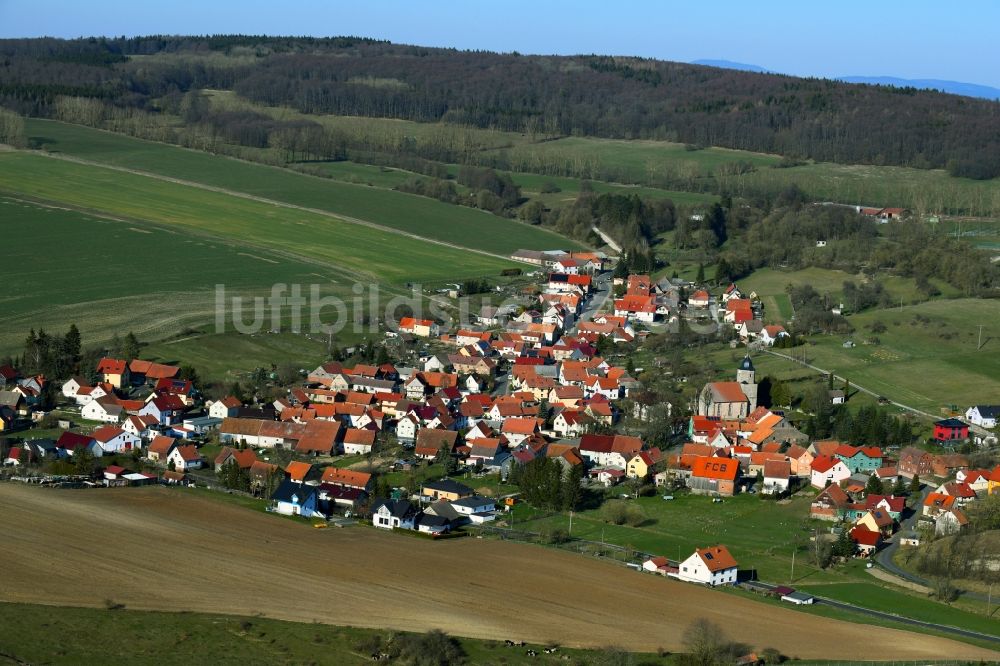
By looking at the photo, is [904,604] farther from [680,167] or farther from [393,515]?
[680,167]

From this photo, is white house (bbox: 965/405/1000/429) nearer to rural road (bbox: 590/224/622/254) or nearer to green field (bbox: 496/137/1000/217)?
rural road (bbox: 590/224/622/254)

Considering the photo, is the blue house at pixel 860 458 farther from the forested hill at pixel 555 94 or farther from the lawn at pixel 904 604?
the forested hill at pixel 555 94

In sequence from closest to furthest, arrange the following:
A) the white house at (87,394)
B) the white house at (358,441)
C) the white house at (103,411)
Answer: the white house at (358,441)
the white house at (103,411)
the white house at (87,394)

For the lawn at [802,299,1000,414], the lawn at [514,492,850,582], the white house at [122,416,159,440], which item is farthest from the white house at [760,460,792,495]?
the white house at [122,416,159,440]

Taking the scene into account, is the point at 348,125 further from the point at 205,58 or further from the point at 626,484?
the point at 626,484

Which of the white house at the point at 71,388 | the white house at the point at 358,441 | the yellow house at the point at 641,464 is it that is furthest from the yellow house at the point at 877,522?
the white house at the point at 71,388

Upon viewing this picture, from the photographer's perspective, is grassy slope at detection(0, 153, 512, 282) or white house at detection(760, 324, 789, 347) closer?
white house at detection(760, 324, 789, 347)

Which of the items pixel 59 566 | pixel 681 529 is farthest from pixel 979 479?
pixel 59 566
